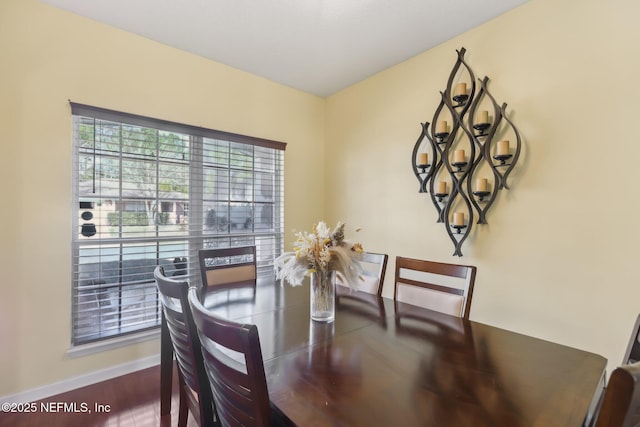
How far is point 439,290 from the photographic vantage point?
1.75 meters

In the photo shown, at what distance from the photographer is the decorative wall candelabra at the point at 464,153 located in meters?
2.20

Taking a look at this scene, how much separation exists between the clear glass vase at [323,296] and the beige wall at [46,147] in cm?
189

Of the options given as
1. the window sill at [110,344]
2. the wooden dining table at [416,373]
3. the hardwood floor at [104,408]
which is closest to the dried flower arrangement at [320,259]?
the wooden dining table at [416,373]

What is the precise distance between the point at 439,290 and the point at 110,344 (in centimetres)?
250

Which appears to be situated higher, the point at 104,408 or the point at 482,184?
the point at 482,184

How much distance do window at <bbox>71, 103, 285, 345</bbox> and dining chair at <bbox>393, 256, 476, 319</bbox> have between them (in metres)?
1.85

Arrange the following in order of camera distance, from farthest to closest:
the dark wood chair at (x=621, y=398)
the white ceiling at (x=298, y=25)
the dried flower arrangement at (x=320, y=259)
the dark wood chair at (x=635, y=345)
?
1. the white ceiling at (x=298, y=25)
2. the dried flower arrangement at (x=320, y=259)
3. the dark wood chair at (x=635, y=345)
4. the dark wood chair at (x=621, y=398)

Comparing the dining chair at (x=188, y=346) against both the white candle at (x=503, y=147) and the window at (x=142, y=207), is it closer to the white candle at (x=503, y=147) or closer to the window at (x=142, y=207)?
the window at (x=142, y=207)

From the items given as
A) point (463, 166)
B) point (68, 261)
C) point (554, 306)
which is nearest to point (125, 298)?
point (68, 261)

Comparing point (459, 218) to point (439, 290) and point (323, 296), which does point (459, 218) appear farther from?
point (323, 296)

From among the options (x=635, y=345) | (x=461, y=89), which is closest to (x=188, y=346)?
(x=635, y=345)

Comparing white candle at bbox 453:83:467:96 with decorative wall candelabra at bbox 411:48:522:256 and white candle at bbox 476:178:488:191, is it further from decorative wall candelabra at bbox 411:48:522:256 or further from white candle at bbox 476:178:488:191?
white candle at bbox 476:178:488:191

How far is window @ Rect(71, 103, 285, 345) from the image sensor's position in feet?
7.58

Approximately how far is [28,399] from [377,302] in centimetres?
248
